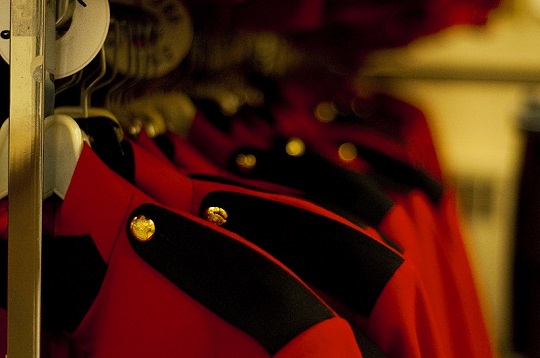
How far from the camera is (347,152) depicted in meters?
1.00

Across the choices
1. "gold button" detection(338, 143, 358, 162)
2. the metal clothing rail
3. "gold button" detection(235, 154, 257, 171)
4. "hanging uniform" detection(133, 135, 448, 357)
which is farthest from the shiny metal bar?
"gold button" detection(338, 143, 358, 162)

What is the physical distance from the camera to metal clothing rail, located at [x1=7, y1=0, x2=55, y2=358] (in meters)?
0.50

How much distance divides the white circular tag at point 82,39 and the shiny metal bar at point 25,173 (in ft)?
0.18

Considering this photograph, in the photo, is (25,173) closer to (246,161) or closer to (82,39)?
(82,39)

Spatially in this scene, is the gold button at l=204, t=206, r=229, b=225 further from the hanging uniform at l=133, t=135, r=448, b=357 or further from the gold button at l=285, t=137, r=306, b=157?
the gold button at l=285, t=137, r=306, b=157

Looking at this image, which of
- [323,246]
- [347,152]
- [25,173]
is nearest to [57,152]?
[25,173]

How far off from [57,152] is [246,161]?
260 mm

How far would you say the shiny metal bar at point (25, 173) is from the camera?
0.50 m

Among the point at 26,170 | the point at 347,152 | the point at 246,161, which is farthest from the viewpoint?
the point at 347,152

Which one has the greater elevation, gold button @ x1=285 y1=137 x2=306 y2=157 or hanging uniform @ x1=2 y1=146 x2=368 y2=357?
gold button @ x1=285 y1=137 x2=306 y2=157

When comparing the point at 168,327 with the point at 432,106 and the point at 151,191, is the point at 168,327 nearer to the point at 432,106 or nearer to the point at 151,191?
the point at 151,191

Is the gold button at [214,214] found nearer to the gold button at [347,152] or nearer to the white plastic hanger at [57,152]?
the white plastic hanger at [57,152]

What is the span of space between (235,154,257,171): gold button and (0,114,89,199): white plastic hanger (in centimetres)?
24

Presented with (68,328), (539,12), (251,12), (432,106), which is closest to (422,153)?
(251,12)
